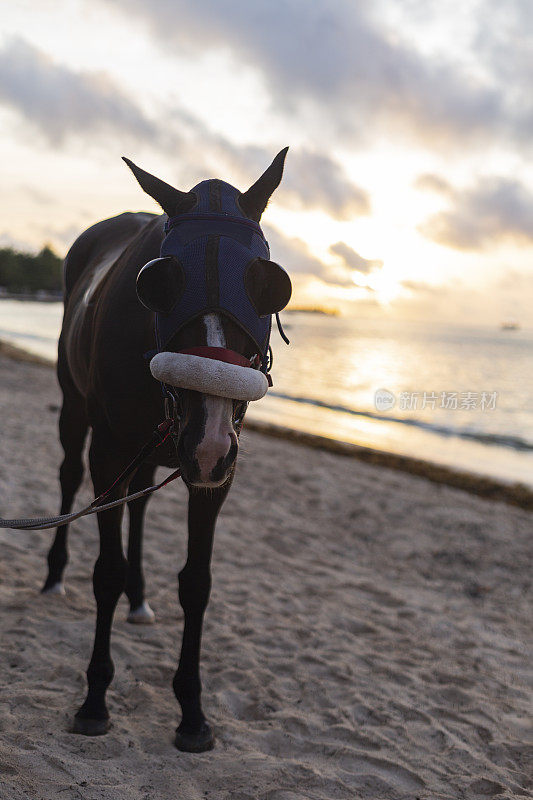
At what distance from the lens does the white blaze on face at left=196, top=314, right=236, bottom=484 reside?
6.27 ft

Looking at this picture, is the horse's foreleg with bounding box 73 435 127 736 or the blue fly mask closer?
the blue fly mask

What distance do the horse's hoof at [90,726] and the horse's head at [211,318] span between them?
157 centimetres

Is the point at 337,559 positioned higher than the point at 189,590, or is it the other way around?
the point at 189,590

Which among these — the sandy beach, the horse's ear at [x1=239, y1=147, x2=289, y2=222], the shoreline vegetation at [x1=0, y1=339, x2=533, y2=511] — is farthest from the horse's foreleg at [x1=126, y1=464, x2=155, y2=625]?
the shoreline vegetation at [x1=0, y1=339, x2=533, y2=511]

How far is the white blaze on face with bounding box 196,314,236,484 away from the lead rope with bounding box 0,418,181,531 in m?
0.31

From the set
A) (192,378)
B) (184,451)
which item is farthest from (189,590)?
(192,378)

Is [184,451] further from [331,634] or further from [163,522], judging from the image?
[163,522]

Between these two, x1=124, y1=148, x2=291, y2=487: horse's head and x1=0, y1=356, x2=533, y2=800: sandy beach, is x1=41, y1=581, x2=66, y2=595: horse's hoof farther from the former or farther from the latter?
x1=124, y1=148, x2=291, y2=487: horse's head

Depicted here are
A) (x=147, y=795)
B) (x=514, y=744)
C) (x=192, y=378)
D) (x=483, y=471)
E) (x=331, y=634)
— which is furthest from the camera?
(x=483, y=471)

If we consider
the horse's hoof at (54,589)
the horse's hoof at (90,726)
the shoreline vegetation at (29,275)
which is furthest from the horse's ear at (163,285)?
the shoreline vegetation at (29,275)

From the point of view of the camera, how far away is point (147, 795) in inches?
90.2

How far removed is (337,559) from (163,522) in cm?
195

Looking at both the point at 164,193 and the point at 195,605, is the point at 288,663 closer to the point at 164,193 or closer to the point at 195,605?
the point at 195,605

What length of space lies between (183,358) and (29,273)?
498 ft
